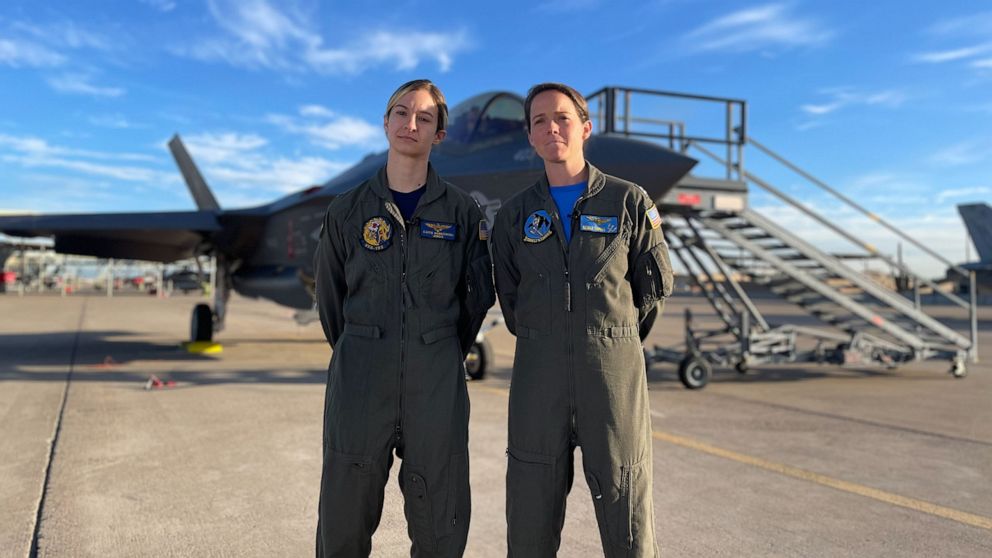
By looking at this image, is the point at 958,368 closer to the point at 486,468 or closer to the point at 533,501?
the point at 486,468

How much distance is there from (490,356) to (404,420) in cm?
623

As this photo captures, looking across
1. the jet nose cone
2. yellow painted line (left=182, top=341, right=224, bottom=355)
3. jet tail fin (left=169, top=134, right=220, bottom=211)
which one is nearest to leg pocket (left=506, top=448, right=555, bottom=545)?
the jet nose cone

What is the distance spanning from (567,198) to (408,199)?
611mm

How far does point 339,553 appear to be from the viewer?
2.07 metres

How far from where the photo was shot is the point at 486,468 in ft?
14.2

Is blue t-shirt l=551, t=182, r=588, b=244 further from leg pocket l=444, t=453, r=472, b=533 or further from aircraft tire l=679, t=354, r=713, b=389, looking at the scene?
aircraft tire l=679, t=354, r=713, b=389

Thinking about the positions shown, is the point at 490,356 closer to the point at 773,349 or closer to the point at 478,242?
the point at 773,349

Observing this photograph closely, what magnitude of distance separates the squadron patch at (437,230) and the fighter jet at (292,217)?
326 cm

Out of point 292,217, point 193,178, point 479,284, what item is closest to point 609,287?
point 479,284

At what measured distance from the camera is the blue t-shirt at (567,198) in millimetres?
2217

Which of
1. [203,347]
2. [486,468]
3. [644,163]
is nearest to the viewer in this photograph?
[486,468]

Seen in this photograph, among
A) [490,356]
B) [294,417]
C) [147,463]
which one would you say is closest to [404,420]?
[147,463]

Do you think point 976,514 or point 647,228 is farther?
point 976,514

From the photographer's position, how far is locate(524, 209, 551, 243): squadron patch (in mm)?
2164
